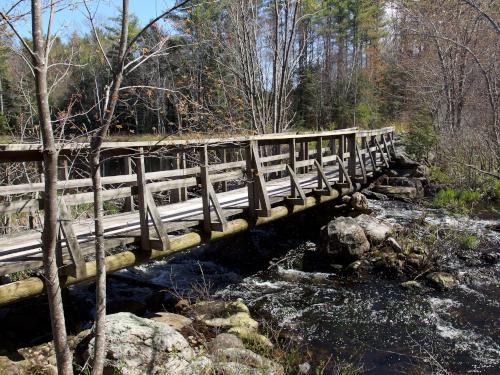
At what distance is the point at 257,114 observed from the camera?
1442 cm

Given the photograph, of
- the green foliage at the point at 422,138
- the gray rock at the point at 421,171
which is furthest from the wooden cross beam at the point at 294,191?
the green foliage at the point at 422,138

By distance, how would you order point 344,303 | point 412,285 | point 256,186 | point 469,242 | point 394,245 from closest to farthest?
point 344,303 → point 256,186 → point 412,285 → point 394,245 → point 469,242

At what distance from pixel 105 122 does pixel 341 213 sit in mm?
9045

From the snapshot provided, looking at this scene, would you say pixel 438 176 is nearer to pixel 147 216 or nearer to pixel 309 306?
pixel 309 306

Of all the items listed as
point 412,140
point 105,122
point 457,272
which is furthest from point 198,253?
point 412,140

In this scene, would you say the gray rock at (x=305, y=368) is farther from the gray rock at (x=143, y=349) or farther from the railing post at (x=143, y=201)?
the railing post at (x=143, y=201)

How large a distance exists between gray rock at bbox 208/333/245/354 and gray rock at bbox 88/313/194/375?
16.8 inches

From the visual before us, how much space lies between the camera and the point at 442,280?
7812mm

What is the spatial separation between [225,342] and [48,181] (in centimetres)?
345

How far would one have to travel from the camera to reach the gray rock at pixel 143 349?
4.44 metres

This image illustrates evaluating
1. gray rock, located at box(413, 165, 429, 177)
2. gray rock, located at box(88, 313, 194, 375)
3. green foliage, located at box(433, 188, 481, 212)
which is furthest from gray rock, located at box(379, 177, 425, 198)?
gray rock, located at box(88, 313, 194, 375)

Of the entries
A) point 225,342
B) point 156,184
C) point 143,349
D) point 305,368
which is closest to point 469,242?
point 305,368

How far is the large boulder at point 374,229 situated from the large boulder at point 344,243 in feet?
0.72

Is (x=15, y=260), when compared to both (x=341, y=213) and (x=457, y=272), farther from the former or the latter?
(x=341, y=213)
